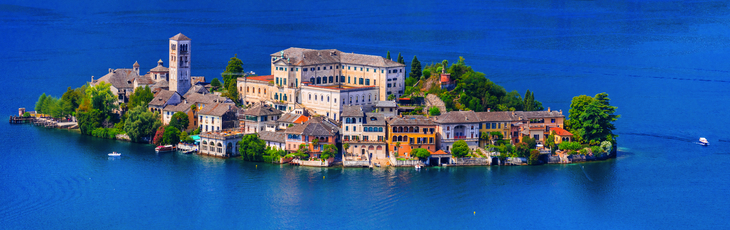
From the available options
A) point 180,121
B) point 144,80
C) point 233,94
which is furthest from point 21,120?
point 233,94

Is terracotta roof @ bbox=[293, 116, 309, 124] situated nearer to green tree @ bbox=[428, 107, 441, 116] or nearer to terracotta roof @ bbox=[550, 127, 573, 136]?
green tree @ bbox=[428, 107, 441, 116]

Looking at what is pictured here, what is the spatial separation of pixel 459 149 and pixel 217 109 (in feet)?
79.5

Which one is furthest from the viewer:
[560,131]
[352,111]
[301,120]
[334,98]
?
[334,98]

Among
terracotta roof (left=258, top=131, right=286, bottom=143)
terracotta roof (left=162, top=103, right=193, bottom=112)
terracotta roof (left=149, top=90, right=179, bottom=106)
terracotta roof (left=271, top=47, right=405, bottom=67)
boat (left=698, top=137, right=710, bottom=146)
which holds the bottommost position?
boat (left=698, top=137, right=710, bottom=146)

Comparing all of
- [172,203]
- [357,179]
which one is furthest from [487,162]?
[172,203]

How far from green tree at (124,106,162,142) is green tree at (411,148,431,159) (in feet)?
85.8

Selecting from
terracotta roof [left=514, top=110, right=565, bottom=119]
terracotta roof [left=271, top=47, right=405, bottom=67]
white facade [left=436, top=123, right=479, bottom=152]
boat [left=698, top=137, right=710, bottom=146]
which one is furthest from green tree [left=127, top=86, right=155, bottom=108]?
boat [left=698, top=137, right=710, bottom=146]

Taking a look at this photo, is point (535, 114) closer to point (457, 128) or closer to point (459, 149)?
point (457, 128)

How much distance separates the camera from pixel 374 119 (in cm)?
8625

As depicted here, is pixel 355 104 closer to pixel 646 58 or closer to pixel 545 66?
pixel 545 66

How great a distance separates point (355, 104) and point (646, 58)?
9343 cm

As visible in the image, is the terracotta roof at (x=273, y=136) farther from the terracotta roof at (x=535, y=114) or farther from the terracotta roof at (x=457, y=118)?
the terracotta roof at (x=535, y=114)

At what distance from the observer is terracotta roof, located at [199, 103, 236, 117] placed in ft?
306

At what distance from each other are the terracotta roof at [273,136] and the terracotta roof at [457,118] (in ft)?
42.6
